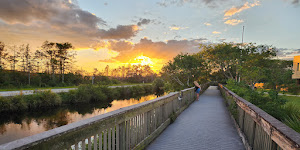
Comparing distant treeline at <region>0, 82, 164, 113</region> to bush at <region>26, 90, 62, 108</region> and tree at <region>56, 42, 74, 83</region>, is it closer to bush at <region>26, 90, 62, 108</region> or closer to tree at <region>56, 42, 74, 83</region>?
bush at <region>26, 90, 62, 108</region>

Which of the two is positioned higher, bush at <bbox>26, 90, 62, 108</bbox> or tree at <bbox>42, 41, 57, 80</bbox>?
tree at <bbox>42, 41, 57, 80</bbox>

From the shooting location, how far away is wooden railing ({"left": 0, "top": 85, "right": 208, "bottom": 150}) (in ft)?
5.80

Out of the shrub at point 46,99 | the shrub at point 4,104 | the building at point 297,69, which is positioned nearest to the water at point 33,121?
the shrub at point 4,104

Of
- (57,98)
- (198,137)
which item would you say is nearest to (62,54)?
(57,98)

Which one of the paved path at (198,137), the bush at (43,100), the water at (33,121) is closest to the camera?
the paved path at (198,137)

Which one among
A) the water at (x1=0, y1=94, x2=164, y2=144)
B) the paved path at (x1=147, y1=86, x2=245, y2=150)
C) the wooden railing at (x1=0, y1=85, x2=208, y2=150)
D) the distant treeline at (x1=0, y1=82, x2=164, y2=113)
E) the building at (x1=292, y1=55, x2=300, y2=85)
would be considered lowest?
the water at (x1=0, y1=94, x2=164, y2=144)

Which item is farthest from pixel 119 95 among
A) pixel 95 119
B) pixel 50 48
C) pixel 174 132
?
pixel 95 119

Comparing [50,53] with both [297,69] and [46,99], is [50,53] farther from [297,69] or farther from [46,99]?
[297,69]

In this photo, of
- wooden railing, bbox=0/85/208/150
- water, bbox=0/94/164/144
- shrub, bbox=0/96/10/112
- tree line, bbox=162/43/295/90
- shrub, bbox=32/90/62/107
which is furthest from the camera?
tree line, bbox=162/43/295/90

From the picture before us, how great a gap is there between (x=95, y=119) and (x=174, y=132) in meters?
3.64

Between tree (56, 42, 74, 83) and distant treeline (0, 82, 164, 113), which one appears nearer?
distant treeline (0, 82, 164, 113)

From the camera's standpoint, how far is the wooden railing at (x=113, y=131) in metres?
1.77

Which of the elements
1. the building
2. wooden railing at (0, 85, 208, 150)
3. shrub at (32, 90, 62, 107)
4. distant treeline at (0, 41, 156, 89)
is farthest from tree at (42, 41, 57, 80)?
the building

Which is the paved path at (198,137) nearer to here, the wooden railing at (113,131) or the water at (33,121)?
the wooden railing at (113,131)
